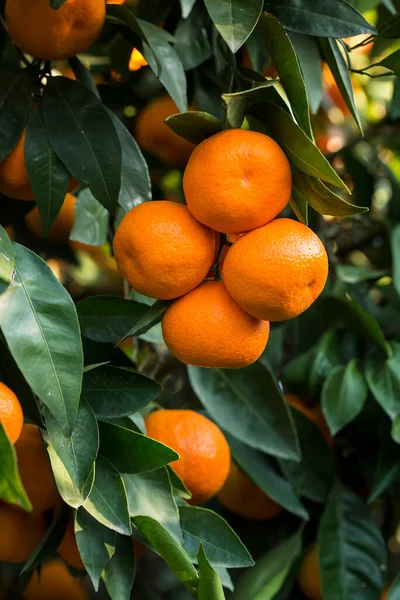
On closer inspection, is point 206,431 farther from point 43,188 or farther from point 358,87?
point 358,87

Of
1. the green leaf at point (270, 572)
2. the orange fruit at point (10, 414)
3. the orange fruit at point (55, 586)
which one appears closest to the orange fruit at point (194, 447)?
the green leaf at point (270, 572)

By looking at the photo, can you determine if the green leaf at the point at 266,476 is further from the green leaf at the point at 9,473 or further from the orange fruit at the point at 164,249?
the green leaf at the point at 9,473

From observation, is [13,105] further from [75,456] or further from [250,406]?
[250,406]

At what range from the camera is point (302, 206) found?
83 centimetres

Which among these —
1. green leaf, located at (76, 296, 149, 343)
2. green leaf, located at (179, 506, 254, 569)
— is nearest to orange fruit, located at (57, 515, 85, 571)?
green leaf, located at (179, 506, 254, 569)

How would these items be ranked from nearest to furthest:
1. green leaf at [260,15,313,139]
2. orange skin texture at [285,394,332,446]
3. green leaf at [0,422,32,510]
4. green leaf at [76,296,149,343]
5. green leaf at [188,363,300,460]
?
green leaf at [0,422,32,510] → green leaf at [260,15,313,139] → green leaf at [76,296,149,343] → green leaf at [188,363,300,460] → orange skin texture at [285,394,332,446]

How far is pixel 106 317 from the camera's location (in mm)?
1050

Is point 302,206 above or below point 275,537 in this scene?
above

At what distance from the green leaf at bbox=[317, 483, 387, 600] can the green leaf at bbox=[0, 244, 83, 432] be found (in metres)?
0.71

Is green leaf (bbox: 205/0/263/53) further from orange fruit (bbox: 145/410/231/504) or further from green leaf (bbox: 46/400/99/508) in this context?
orange fruit (bbox: 145/410/231/504)

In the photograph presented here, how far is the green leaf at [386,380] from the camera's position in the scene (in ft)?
4.20

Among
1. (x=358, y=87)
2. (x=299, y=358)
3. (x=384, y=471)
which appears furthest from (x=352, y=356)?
(x=358, y=87)

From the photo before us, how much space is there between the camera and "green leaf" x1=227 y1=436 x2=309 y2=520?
4.03 feet

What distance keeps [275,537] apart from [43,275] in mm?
828
